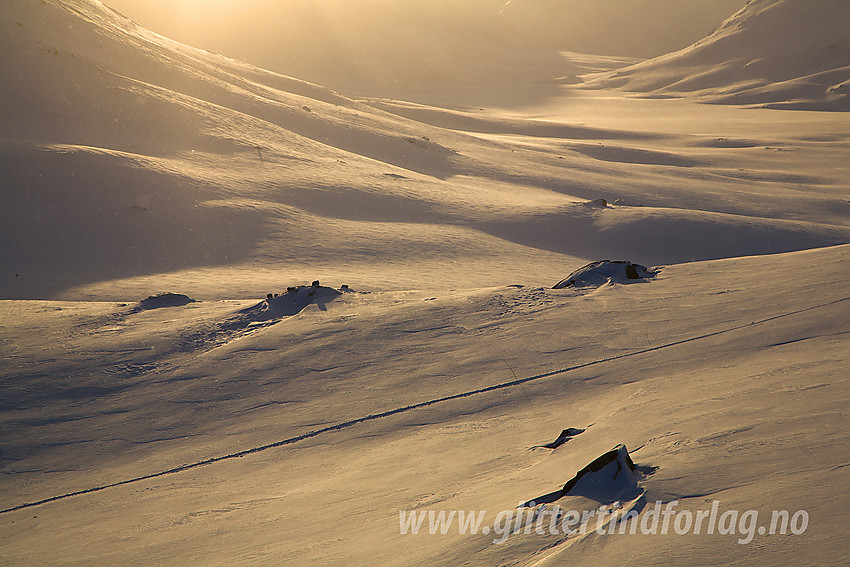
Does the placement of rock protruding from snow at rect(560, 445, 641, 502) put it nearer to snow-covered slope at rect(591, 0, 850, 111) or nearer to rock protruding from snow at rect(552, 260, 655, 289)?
rock protruding from snow at rect(552, 260, 655, 289)

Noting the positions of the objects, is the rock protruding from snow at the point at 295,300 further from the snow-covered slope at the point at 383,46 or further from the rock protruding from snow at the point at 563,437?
the snow-covered slope at the point at 383,46

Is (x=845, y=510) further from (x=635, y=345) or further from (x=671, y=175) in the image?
(x=671, y=175)

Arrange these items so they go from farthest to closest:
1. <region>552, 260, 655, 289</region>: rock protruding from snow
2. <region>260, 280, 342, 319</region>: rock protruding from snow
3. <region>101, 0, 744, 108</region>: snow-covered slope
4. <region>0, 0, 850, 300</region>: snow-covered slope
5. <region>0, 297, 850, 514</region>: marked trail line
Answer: <region>101, 0, 744, 108</region>: snow-covered slope
<region>0, 0, 850, 300</region>: snow-covered slope
<region>552, 260, 655, 289</region>: rock protruding from snow
<region>260, 280, 342, 319</region>: rock protruding from snow
<region>0, 297, 850, 514</region>: marked trail line

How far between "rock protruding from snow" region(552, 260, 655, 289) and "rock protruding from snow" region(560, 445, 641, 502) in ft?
15.8

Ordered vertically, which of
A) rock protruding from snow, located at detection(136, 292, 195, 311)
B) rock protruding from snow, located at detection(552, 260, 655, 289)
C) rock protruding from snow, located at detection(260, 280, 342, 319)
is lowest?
rock protruding from snow, located at detection(552, 260, 655, 289)

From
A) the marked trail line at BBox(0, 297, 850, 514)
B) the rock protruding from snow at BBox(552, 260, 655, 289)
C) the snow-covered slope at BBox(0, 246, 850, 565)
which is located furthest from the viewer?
the rock protruding from snow at BBox(552, 260, 655, 289)

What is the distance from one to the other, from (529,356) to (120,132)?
964 cm

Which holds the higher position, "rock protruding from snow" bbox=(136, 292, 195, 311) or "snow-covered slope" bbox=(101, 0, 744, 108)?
"snow-covered slope" bbox=(101, 0, 744, 108)

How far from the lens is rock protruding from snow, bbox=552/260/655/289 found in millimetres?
7750

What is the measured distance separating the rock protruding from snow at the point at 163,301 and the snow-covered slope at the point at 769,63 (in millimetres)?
40685

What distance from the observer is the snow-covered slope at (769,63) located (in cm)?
4088

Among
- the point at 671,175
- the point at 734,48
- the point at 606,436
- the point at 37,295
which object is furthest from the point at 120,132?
the point at 734,48

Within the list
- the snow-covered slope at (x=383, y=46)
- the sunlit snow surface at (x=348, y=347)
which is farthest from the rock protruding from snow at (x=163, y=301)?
the snow-covered slope at (x=383, y=46)

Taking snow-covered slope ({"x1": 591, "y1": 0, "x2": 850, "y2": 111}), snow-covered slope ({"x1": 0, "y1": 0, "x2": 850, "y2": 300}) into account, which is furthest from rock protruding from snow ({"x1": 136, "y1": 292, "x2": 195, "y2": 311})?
snow-covered slope ({"x1": 591, "y1": 0, "x2": 850, "y2": 111})
